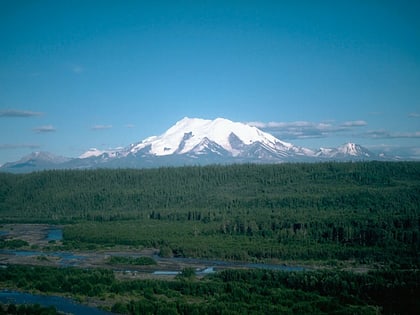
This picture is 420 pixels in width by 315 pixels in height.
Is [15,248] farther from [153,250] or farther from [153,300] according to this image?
[153,300]

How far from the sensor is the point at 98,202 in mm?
147750

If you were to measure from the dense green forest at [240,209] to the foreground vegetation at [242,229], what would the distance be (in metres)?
0.28

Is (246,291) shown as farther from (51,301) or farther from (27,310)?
(27,310)

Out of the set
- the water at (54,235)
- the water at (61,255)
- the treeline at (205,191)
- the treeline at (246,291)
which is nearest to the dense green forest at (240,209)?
the treeline at (205,191)

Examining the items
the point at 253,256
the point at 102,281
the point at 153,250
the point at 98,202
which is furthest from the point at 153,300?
the point at 98,202

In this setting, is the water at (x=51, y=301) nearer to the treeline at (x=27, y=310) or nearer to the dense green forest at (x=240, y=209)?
the treeline at (x=27, y=310)

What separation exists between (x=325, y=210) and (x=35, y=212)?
257 ft

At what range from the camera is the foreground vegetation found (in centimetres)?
5247

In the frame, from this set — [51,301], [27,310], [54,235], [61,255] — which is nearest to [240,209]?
[54,235]

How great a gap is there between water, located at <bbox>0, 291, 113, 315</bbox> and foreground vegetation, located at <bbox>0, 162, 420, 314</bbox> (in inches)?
81.9

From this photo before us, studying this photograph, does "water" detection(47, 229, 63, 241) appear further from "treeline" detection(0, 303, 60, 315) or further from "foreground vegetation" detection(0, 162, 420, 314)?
"treeline" detection(0, 303, 60, 315)

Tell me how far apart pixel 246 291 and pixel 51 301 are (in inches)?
766

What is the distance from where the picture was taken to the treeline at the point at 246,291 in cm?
4800

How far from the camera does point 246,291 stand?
54125 millimetres
